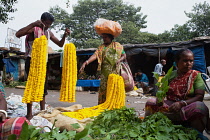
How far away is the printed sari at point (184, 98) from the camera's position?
2260mm

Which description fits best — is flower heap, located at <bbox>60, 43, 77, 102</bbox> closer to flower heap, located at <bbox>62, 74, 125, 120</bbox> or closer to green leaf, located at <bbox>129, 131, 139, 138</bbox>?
flower heap, located at <bbox>62, 74, 125, 120</bbox>

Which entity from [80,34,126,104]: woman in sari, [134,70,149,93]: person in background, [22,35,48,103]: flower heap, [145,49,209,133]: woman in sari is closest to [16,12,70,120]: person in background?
[22,35,48,103]: flower heap

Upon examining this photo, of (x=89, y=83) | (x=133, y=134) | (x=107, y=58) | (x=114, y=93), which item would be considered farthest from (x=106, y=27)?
(x=89, y=83)

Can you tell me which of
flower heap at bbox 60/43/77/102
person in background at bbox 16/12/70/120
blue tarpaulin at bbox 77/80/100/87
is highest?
person in background at bbox 16/12/70/120

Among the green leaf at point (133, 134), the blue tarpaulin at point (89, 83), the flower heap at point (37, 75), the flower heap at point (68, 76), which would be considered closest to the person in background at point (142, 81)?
the blue tarpaulin at point (89, 83)

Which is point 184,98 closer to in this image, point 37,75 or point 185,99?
point 185,99

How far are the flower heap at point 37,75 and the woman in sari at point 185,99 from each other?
5.77ft

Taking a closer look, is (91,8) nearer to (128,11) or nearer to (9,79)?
(128,11)

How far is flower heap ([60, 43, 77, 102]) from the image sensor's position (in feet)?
11.6

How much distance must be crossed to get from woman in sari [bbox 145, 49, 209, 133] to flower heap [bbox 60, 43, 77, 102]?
4.82 ft

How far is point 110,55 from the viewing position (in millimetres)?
4039

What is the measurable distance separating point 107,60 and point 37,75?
1.54 meters

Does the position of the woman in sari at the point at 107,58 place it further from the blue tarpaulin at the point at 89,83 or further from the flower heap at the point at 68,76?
the blue tarpaulin at the point at 89,83

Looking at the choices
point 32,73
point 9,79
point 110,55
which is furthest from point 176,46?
point 9,79
